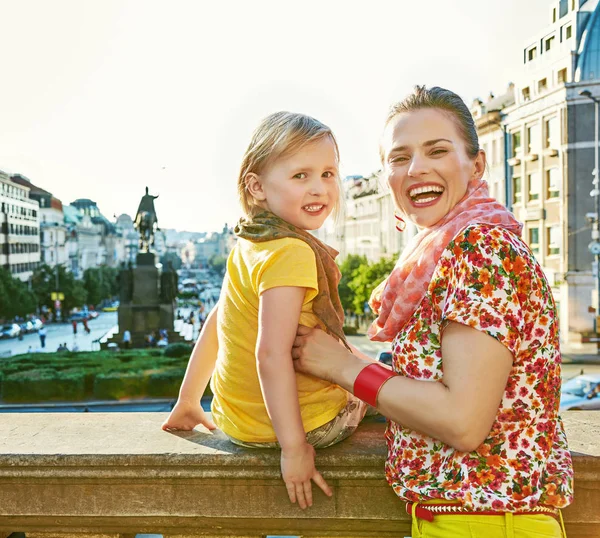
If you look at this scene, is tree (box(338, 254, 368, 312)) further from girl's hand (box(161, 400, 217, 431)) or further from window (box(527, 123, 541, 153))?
girl's hand (box(161, 400, 217, 431))

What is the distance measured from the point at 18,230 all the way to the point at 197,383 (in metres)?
80.1

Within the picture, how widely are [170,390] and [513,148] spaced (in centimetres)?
2890

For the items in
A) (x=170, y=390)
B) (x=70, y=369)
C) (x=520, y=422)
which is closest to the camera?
(x=520, y=422)

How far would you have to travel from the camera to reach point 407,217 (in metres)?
2.60

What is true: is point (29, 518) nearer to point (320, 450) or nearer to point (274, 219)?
point (320, 450)

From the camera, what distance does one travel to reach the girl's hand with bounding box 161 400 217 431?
302cm

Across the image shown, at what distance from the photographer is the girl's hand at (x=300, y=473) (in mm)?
2449

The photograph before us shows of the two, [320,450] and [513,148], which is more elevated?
[513,148]

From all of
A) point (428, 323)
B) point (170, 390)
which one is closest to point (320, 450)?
point (428, 323)

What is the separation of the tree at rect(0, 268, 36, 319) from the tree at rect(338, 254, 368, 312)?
79.0 feet

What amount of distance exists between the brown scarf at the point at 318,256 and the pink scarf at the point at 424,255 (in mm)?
171

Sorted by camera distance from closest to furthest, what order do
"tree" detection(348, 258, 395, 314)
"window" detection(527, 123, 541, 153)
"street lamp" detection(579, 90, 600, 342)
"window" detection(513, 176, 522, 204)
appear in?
"street lamp" detection(579, 90, 600, 342)
"window" detection(527, 123, 541, 153)
"window" detection(513, 176, 522, 204)
"tree" detection(348, 258, 395, 314)

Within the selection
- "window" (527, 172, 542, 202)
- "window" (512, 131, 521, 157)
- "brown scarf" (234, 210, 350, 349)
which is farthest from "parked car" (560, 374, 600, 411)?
"window" (512, 131, 521, 157)

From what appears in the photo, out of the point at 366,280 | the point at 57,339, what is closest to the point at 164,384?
the point at 366,280
